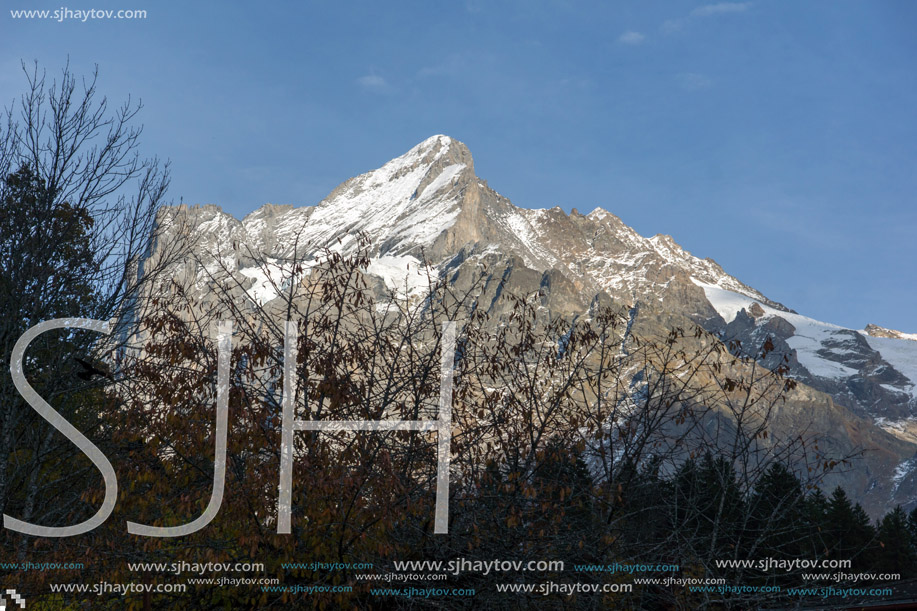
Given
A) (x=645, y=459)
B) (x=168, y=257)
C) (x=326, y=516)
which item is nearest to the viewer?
(x=326, y=516)

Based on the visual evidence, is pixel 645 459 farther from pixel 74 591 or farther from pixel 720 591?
pixel 74 591

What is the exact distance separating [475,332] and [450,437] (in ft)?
6.69

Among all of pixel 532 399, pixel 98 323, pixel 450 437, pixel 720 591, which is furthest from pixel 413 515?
pixel 98 323

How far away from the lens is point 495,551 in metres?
8.19

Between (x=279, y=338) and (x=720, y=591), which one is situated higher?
(x=279, y=338)

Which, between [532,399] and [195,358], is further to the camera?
[532,399]

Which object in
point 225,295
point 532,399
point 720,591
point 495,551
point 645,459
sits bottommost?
point 720,591

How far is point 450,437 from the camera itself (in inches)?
338

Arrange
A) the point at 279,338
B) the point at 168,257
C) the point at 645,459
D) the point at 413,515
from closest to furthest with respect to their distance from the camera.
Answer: the point at 413,515 → the point at 279,338 → the point at 645,459 → the point at 168,257

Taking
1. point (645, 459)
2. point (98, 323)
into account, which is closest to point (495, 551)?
point (645, 459)

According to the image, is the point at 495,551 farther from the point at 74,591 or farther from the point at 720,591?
the point at 74,591

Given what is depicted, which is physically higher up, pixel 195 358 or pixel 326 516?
pixel 195 358

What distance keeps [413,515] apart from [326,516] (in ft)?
3.61

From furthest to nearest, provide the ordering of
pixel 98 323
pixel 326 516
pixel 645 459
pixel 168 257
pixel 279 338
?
pixel 168 257 < pixel 98 323 < pixel 645 459 < pixel 279 338 < pixel 326 516
